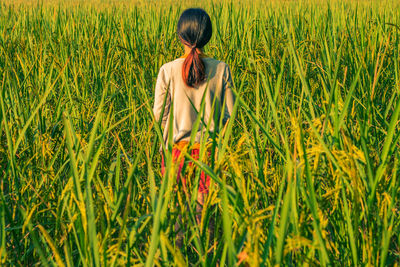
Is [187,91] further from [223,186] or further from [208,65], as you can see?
[223,186]

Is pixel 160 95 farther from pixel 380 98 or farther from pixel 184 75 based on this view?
pixel 380 98

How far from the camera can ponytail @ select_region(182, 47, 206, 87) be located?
160cm

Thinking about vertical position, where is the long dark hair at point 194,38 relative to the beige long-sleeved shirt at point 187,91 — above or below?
above

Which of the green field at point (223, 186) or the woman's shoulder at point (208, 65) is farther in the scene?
the woman's shoulder at point (208, 65)

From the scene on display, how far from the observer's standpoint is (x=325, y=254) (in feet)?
2.75

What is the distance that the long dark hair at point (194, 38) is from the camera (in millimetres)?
1602

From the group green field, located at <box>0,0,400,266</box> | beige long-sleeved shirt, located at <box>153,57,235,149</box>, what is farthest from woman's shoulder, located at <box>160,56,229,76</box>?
green field, located at <box>0,0,400,266</box>

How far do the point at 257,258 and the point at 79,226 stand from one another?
42 cm

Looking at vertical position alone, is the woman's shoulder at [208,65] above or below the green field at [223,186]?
above

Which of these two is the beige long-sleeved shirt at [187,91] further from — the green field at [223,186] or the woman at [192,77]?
the green field at [223,186]

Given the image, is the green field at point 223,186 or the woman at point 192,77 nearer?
the green field at point 223,186

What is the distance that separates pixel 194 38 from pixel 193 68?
0.12 meters

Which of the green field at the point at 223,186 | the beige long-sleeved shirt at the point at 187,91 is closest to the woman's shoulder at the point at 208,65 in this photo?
the beige long-sleeved shirt at the point at 187,91

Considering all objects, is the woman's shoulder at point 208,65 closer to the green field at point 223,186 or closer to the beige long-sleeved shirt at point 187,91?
the beige long-sleeved shirt at point 187,91
